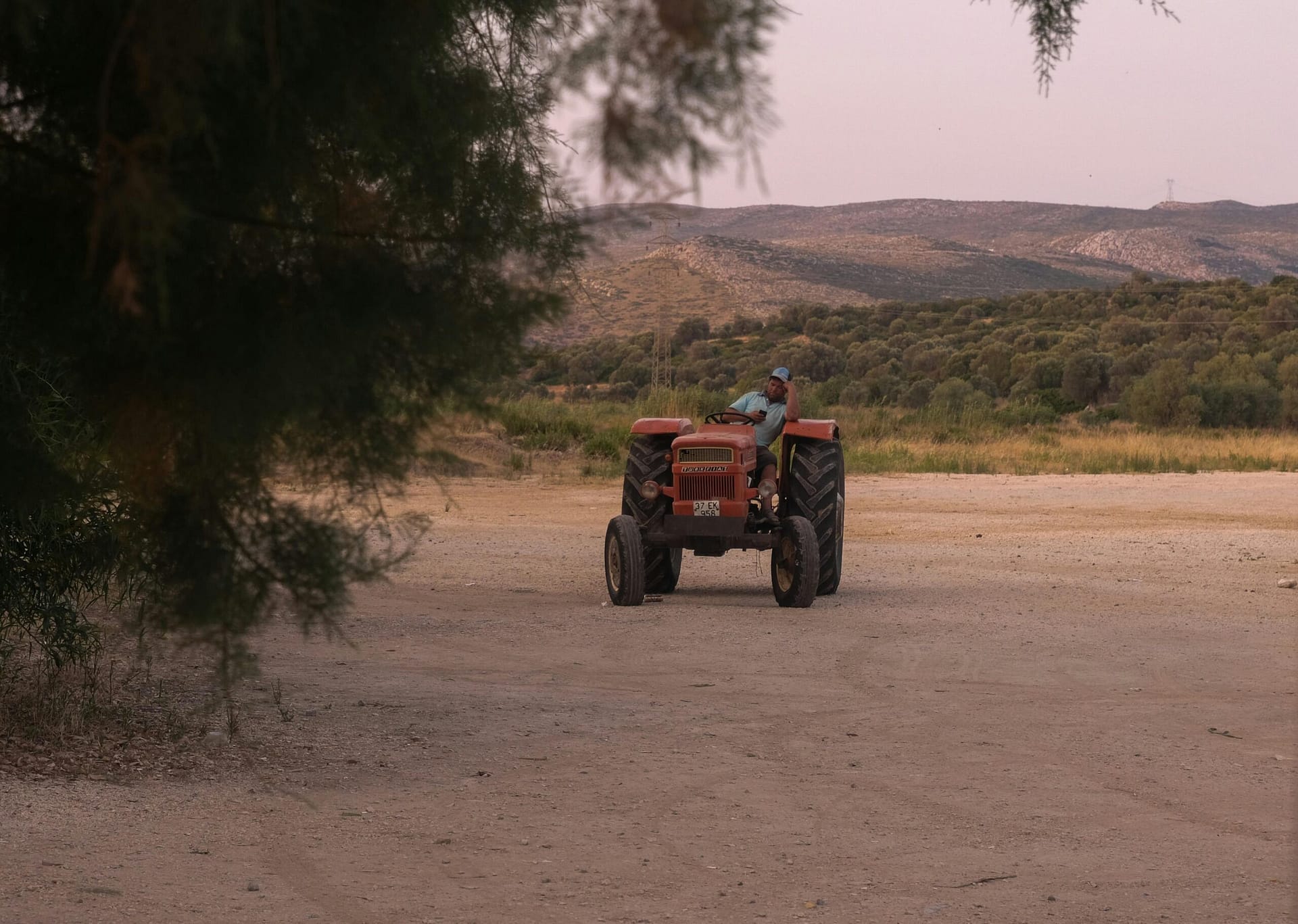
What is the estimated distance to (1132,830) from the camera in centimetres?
647

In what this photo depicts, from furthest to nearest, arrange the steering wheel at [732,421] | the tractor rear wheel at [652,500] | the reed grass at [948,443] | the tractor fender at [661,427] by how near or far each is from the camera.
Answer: the reed grass at [948,443] < the tractor fender at [661,427] < the steering wheel at [732,421] < the tractor rear wheel at [652,500]

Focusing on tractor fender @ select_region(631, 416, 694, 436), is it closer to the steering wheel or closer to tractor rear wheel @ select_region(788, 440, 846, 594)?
the steering wheel

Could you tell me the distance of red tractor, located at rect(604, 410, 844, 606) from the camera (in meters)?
13.2

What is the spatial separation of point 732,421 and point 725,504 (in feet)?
3.97

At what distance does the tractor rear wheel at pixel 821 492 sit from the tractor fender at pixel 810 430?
15cm

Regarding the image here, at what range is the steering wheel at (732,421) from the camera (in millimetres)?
13836

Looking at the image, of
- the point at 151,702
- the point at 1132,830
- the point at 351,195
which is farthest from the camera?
the point at 151,702

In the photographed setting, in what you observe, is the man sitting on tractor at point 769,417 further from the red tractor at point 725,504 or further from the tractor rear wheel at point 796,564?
the tractor rear wheel at point 796,564

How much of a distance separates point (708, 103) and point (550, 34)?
83 centimetres

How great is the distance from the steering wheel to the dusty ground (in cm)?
169

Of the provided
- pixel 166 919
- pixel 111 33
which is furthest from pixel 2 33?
pixel 166 919

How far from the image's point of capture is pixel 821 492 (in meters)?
13.6

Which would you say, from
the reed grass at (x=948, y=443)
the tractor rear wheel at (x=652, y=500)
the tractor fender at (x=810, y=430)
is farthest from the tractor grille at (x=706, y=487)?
the reed grass at (x=948, y=443)

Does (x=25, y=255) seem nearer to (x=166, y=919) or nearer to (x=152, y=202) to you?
(x=152, y=202)
